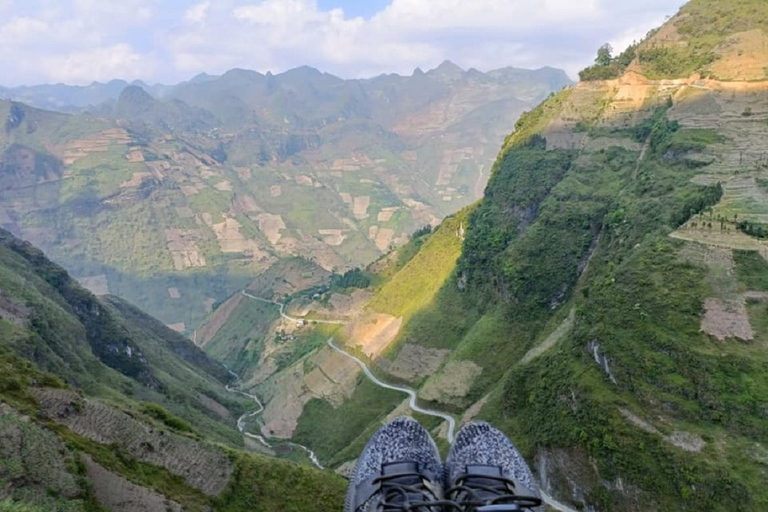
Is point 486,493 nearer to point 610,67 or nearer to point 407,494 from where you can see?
point 407,494

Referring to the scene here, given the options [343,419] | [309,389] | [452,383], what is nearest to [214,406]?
[309,389]

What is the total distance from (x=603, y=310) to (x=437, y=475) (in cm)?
3455

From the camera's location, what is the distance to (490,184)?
282 feet

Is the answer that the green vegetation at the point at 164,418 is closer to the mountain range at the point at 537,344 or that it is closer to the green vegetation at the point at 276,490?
the mountain range at the point at 537,344

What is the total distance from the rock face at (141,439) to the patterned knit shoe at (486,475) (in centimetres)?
1963

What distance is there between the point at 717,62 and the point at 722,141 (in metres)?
23.8

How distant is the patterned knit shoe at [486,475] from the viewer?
24.6ft

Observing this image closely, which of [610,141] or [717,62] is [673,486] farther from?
[717,62]

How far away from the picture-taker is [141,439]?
25812 millimetres

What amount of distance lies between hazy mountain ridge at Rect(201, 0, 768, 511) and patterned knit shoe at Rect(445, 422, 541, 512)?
2335 centimetres

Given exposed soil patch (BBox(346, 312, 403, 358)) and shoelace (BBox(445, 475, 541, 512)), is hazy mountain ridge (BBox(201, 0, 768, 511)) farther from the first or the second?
shoelace (BBox(445, 475, 541, 512))

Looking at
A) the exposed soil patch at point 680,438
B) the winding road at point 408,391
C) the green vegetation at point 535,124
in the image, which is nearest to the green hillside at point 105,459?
the exposed soil patch at point 680,438

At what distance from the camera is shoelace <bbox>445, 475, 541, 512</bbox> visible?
732 cm

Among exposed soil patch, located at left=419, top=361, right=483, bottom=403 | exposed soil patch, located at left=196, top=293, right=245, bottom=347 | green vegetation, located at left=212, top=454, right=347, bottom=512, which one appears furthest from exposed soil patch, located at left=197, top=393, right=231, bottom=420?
exposed soil patch, located at left=196, top=293, right=245, bottom=347
